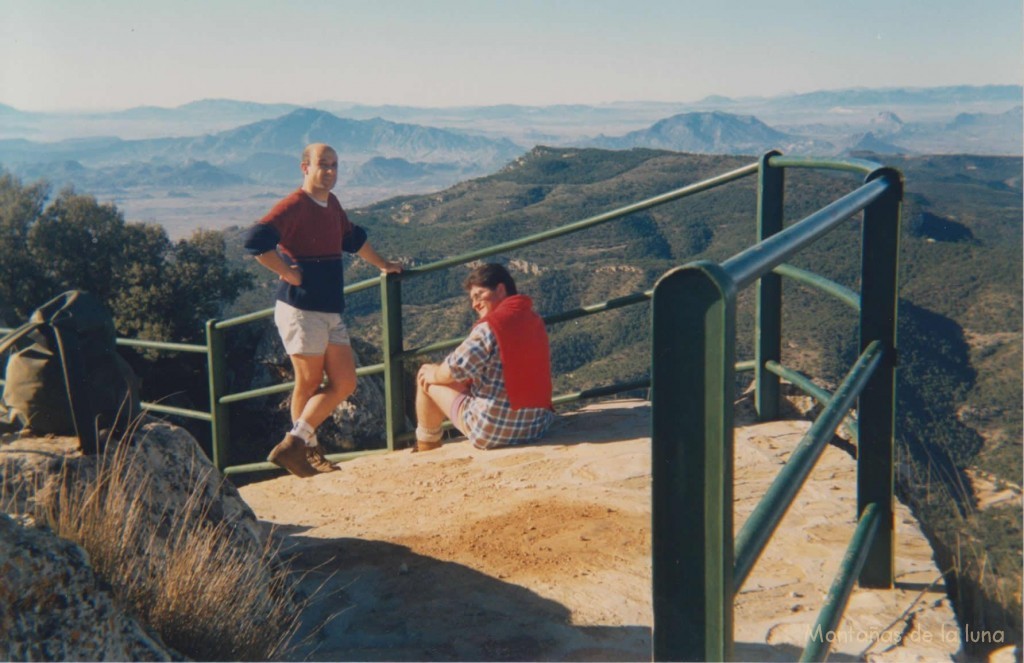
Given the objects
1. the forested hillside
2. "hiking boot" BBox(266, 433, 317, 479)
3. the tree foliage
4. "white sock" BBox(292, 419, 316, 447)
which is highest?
"white sock" BBox(292, 419, 316, 447)

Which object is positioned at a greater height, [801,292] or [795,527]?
[795,527]

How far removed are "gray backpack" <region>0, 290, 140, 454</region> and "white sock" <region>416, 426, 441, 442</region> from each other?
2125mm

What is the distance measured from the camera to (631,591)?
2.81 m

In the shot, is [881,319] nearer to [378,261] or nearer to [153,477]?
[153,477]

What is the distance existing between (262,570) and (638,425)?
2.35 meters

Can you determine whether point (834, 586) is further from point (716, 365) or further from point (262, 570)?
point (262, 570)

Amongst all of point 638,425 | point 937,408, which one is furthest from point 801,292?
point 638,425

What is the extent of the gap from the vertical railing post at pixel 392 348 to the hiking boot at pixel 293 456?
49 centimetres

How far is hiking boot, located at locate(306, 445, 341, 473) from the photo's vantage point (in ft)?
16.1

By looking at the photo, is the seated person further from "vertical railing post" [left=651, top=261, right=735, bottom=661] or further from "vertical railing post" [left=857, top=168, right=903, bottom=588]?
"vertical railing post" [left=651, top=261, right=735, bottom=661]

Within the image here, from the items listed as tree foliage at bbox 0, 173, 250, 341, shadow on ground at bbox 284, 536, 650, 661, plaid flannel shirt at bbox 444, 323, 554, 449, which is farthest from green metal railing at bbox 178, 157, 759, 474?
tree foliage at bbox 0, 173, 250, 341

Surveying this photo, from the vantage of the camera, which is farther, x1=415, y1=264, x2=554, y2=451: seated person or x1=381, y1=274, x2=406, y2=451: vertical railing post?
x1=381, y1=274, x2=406, y2=451: vertical railing post

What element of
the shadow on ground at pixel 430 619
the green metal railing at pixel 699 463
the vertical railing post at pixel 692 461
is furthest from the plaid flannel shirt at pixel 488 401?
the vertical railing post at pixel 692 461

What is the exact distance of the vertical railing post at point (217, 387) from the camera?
5.24 meters
